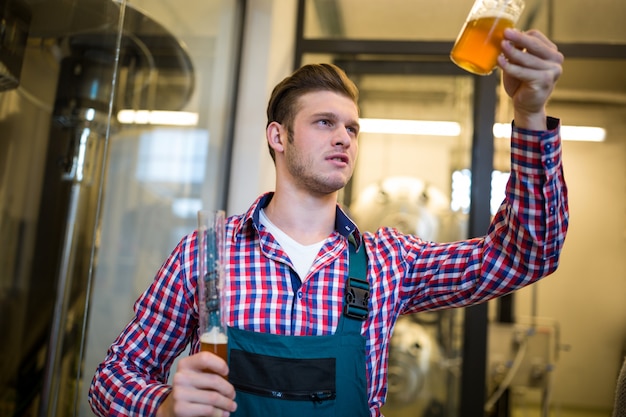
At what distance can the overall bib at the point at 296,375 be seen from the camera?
1.03 metres

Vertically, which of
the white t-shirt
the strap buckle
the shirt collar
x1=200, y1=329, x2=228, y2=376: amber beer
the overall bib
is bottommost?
the overall bib

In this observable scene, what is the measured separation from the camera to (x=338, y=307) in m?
1.15

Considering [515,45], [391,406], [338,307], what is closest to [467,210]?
[391,406]

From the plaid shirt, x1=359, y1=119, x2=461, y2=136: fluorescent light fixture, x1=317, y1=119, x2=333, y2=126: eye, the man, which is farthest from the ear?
x1=359, y1=119, x2=461, y2=136: fluorescent light fixture

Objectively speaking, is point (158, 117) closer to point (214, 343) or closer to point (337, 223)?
point (337, 223)

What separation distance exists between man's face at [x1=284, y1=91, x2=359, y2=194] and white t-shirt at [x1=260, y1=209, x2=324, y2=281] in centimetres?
11

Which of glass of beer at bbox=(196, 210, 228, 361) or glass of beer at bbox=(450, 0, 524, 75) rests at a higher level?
glass of beer at bbox=(450, 0, 524, 75)

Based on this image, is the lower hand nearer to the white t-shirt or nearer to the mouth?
the white t-shirt

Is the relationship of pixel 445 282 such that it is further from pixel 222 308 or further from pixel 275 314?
pixel 222 308

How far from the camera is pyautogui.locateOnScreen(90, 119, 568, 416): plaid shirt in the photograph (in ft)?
3.46

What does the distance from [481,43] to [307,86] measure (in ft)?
1.78

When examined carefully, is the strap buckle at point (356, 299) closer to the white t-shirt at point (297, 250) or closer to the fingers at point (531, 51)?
the white t-shirt at point (297, 250)

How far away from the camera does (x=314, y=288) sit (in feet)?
3.81

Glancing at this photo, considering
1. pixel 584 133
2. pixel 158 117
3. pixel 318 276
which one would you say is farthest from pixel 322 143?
pixel 584 133
